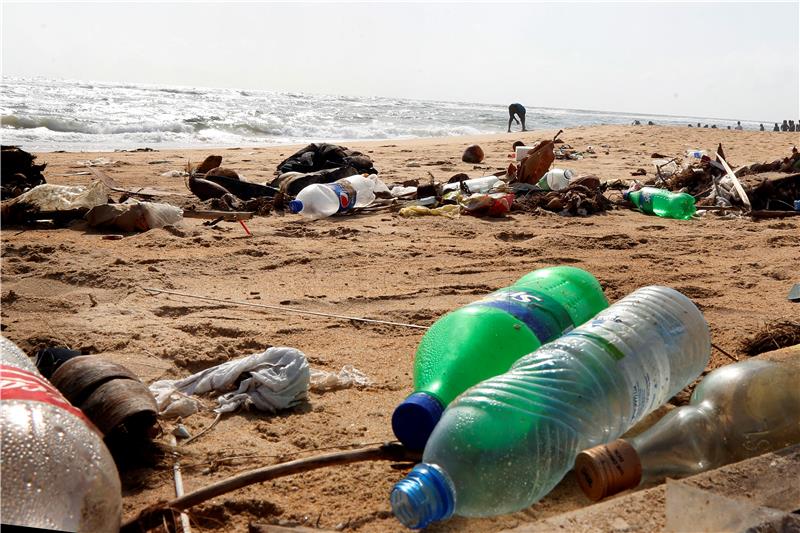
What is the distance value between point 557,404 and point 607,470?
25 cm

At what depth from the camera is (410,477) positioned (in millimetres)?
1496

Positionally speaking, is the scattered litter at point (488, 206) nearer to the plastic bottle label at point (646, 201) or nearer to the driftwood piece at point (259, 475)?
the plastic bottle label at point (646, 201)

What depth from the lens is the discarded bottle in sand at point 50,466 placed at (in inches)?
53.7

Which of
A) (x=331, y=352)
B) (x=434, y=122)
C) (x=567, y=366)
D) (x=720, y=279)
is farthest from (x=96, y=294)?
(x=434, y=122)

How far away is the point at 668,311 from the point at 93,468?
1730mm

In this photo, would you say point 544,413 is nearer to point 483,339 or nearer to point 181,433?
point 483,339

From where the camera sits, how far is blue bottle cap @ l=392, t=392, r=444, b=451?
1.87 metres

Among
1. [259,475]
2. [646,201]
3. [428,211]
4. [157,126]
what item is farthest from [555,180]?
[157,126]

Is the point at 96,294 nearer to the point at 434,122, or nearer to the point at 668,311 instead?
the point at 668,311

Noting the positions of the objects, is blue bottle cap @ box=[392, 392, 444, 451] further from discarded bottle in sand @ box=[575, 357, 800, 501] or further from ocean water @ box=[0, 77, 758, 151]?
ocean water @ box=[0, 77, 758, 151]

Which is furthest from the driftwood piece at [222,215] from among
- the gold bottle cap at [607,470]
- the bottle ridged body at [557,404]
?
the gold bottle cap at [607,470]

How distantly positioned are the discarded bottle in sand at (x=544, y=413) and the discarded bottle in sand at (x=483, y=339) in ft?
0.47

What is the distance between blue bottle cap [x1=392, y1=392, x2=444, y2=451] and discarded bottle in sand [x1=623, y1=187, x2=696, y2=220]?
510 cm

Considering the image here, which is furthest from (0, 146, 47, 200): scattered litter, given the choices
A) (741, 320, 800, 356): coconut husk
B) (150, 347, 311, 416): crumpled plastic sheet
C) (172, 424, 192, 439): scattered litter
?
(741, 320, 800, 356): coconut husk
